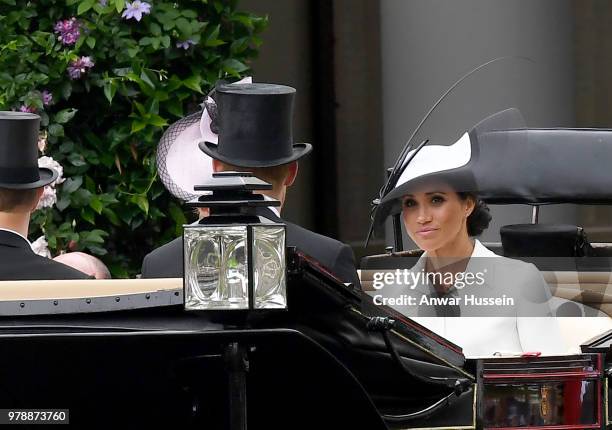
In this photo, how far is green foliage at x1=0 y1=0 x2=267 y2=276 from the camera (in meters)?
5.84

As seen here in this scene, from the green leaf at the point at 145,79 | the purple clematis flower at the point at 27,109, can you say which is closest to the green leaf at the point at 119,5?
the green leaf at the point at 145,79

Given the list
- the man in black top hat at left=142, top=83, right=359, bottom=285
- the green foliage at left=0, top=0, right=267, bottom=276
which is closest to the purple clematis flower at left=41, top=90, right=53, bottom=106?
the green foliage at left=0, top=0, right=267, bottom=276

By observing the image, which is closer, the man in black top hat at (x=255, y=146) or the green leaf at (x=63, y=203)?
the man in black top hat at (x=255, y=146)

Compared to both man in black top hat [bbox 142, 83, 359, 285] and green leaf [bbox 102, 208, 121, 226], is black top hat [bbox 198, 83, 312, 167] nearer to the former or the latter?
man in black top hat [bbox 142, 83, 359, 285]

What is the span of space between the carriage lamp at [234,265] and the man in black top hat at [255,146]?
117cm

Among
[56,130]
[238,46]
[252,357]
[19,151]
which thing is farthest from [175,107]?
[252,357]

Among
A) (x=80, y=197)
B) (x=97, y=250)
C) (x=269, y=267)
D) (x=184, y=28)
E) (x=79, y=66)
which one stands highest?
(x=184, y=28)

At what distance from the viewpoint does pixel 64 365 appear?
3.04 m

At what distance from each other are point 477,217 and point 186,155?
1.55m

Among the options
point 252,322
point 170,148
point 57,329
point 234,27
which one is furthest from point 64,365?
point 234,27

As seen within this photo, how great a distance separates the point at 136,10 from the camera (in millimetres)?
5836

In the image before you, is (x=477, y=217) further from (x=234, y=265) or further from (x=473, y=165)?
(x=234, y=265)

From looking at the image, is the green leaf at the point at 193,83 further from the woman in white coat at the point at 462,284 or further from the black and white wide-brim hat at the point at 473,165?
the woman in white coat at the point at 462,284

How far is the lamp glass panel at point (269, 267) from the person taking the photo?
9.30 ft
